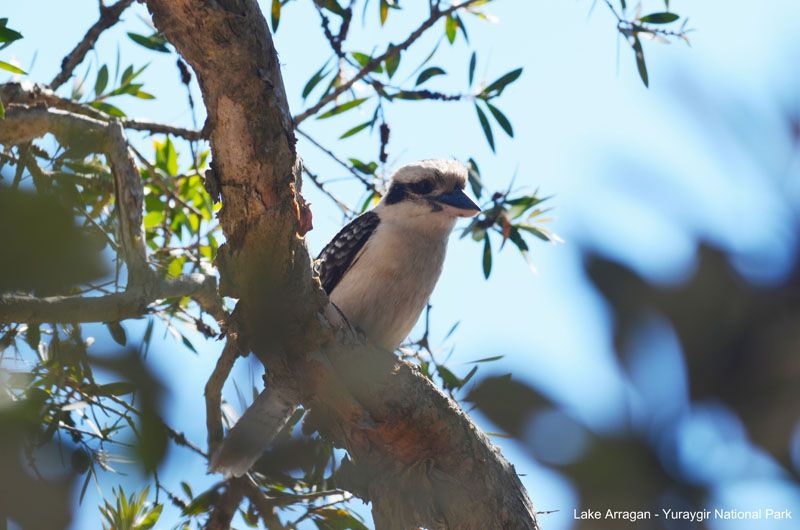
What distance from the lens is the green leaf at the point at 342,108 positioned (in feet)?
13.1

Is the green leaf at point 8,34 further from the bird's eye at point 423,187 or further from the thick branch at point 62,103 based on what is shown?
the bird's eye at point 423,187

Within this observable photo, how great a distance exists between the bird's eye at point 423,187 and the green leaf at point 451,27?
3.16ft

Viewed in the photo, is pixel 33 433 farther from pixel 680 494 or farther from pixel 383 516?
pixel 383 516

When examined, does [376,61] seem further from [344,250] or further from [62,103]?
[62,103]

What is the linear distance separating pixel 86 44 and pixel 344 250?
1.59 m

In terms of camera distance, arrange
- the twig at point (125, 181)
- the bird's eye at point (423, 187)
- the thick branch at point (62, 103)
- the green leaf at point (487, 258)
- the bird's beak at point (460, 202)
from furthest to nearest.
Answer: the green leaf at point (487, 258)
the bird's eye at point (423, 187)
the bird's beak at point (460, 202)
the thick branch at point (62, 103)
the twig at point (125, 181)

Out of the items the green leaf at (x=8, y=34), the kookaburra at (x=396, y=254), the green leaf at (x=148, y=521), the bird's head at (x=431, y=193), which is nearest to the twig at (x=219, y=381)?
the green leaf at (x=148, y=521)

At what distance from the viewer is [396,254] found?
3.59 meters

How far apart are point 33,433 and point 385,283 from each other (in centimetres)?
281

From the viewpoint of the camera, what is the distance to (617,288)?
58 centimetres

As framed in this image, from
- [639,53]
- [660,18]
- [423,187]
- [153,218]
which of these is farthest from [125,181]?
[660,18]

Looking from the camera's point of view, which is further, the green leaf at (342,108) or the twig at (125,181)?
the green leaf at (342,108)

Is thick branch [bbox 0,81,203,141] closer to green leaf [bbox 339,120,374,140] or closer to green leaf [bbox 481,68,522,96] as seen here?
green leaf [bbox 339,120,374,140]

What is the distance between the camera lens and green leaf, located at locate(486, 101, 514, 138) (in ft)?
13.3
